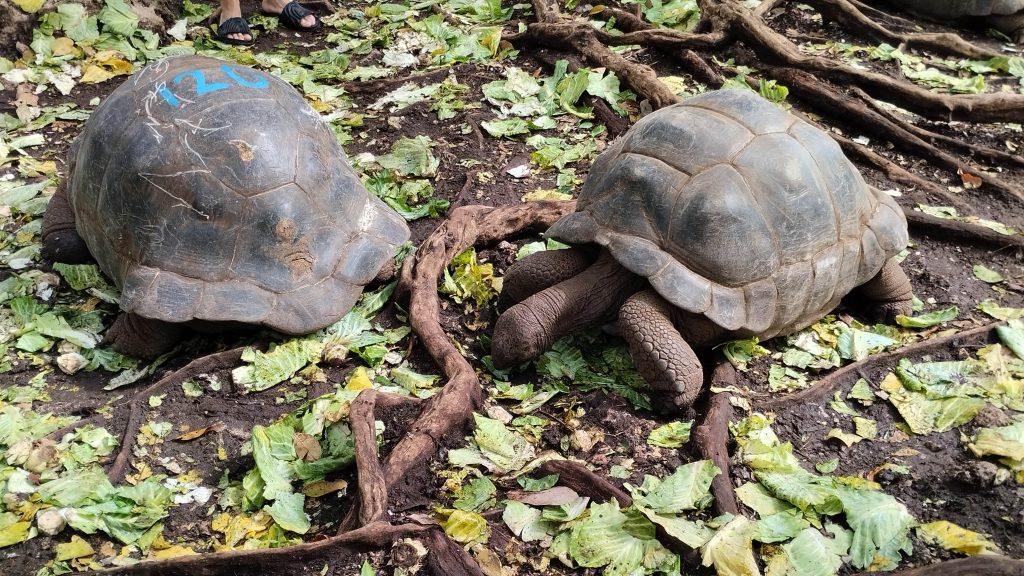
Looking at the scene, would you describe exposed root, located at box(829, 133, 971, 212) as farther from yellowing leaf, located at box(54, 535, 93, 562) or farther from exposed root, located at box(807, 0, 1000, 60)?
yellowing leaf, located at box(54, 535, 93, 562)

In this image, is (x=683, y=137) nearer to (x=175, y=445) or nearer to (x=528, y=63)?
(x=175, y=445)

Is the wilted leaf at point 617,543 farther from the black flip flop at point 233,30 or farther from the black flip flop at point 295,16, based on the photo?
the black flip flop at point 295,16

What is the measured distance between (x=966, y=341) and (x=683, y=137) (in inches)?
78.1

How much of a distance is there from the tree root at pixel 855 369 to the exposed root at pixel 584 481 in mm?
1025

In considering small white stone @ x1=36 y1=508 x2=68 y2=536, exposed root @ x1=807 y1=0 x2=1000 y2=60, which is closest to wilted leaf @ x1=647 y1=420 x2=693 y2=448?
small white stone @ x1=36 y1=508 x2=68 y2=536

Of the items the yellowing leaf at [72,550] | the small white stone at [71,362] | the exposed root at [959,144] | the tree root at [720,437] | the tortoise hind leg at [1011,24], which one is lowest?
the small white stone at [71,362]

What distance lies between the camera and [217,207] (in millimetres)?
4223

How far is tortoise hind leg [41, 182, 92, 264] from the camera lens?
196 inches

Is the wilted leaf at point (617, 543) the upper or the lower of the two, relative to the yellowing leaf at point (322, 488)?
upper

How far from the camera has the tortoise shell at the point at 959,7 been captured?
8.18 m

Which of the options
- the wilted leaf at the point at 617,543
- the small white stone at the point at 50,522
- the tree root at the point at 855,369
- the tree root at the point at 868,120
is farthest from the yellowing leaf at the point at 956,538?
the tree root at the point at 868,120

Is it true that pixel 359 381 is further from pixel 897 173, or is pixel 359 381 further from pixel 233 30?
pixel 233 30

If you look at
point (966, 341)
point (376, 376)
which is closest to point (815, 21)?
point (966, 341)

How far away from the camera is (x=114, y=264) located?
177 inches
